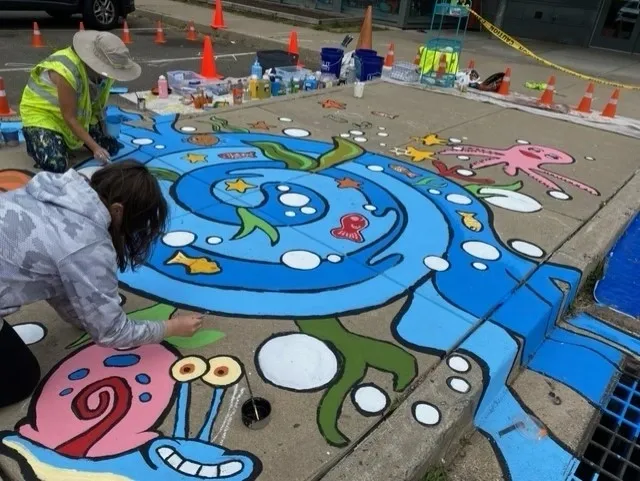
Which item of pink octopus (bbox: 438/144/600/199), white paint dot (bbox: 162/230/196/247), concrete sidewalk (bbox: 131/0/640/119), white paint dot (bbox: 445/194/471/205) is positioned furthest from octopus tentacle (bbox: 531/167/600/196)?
concrete sidewalk (bbox: 131/0/640/119)

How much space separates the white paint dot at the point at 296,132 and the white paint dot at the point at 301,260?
2223 millimetres

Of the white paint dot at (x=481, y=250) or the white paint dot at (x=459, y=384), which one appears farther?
the white paint dot at (x=481, y=250)

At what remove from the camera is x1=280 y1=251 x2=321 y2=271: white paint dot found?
122 inches

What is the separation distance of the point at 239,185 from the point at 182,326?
1.88 metres

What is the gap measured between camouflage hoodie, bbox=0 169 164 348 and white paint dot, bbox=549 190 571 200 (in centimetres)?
364

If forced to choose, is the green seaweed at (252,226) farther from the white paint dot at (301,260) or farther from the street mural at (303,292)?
the white paint dot at (301,260)

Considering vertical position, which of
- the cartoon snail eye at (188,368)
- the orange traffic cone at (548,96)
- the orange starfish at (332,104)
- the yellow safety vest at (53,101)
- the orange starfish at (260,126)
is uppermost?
the yellow safety vest at (53,101)

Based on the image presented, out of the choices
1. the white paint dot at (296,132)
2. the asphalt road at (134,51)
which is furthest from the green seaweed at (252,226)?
the asphalt road at (134,51)

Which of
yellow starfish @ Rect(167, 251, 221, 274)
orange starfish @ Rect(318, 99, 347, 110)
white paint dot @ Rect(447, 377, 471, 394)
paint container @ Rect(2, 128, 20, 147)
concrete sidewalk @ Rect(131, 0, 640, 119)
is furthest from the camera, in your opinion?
concrete sidewalk @ Rect(131, 0, 640, 119)

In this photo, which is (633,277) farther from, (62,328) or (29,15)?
(29,15)

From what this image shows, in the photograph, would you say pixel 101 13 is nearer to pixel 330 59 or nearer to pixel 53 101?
pixel 330 59

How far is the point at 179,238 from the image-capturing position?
10.7 ft

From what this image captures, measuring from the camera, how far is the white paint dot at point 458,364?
8.05ft

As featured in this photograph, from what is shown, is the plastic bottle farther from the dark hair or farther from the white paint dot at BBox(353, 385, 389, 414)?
the white paint dot at BBox(353, 385, 389, 414)
